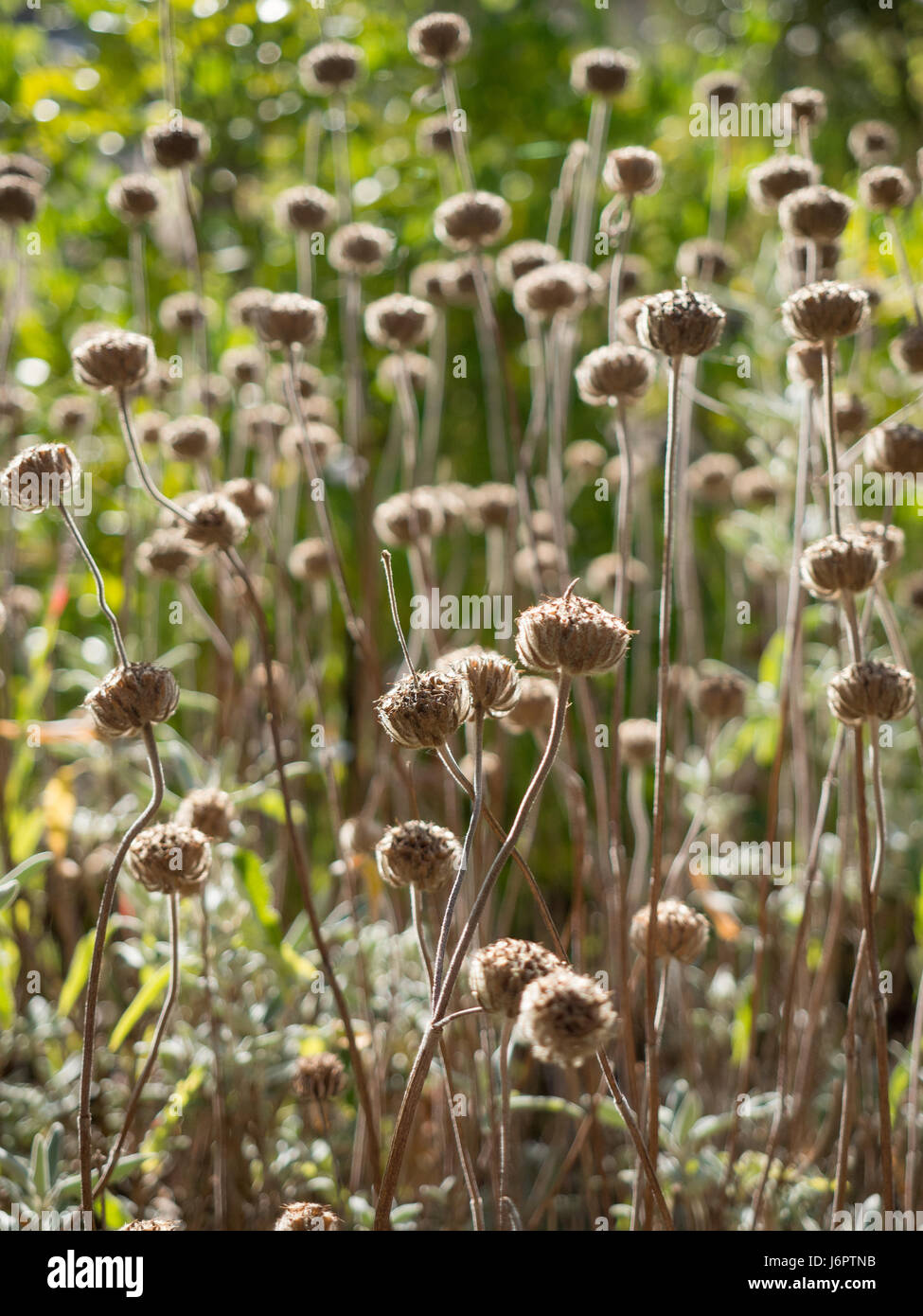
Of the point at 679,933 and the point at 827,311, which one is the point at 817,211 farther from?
the point at 679,933

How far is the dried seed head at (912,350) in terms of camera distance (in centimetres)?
87

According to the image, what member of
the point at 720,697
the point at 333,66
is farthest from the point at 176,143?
the point at 720,697

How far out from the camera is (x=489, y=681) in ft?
1.78

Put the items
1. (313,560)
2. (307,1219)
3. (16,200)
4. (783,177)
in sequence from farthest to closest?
(313,560)
(16,200)
(783,177)
(307,1219)

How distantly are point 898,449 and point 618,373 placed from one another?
7.8 inches

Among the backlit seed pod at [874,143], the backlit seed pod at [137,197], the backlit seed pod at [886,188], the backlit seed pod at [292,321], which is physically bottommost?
the backlit seed pod at [292,321]

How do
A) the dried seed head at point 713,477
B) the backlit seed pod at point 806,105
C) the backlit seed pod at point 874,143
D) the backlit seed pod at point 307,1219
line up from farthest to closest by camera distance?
the dried seed head at point 713,477, the backlit seed pod at point 874,143, the backlit seed pod at point 806,105, the backlit seed pod at point 307,1219

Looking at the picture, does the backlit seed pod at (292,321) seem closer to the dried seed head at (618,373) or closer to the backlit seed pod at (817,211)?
the dried seed head at (618,373)

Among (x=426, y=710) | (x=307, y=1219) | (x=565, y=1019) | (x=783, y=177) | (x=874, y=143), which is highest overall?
(x=874, y=143)

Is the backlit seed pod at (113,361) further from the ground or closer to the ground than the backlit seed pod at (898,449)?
further from the ground

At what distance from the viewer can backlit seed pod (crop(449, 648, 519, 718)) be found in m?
0.54

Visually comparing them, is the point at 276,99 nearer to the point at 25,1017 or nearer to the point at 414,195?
the point at 414,195

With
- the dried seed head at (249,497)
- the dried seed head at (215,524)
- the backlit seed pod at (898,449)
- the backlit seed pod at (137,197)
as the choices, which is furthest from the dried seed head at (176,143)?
the backlit seed pod at (898,449)
